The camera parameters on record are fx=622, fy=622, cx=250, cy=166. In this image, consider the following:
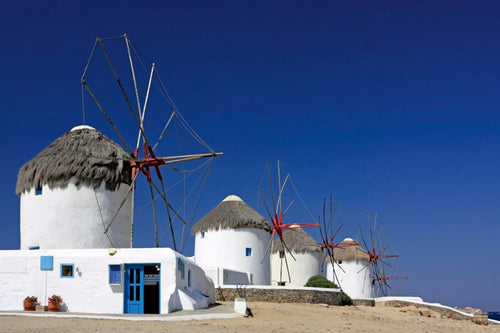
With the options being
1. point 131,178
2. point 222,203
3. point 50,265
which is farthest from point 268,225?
point 50,265

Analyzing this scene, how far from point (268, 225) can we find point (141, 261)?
21696mm

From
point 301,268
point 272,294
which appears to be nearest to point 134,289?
point 272,294

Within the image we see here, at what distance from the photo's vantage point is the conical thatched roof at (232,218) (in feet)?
141

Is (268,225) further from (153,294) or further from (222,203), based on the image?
(153,294)

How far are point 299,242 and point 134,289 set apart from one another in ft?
97.8

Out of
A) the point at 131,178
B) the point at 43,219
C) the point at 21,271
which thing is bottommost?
the point at 21,271

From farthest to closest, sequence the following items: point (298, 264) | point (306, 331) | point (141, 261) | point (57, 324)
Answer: point (298, 264)
point (141, 261)
point (306, 331)
point (57, 324)

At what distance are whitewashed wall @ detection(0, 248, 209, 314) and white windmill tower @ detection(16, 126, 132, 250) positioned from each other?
349 centimetres

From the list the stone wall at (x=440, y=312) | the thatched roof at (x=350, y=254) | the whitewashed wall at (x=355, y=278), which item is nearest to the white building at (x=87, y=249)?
the stone wall at (x=440, y=312)

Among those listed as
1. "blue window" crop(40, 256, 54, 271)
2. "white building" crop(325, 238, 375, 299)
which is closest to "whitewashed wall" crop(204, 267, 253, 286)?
"blue window" crop(40, 256, 54, 271)

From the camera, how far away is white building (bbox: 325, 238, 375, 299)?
2292 inches

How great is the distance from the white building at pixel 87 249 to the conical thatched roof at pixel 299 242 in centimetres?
2112

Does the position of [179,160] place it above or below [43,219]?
A: above

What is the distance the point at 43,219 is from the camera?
2811 centimetres
